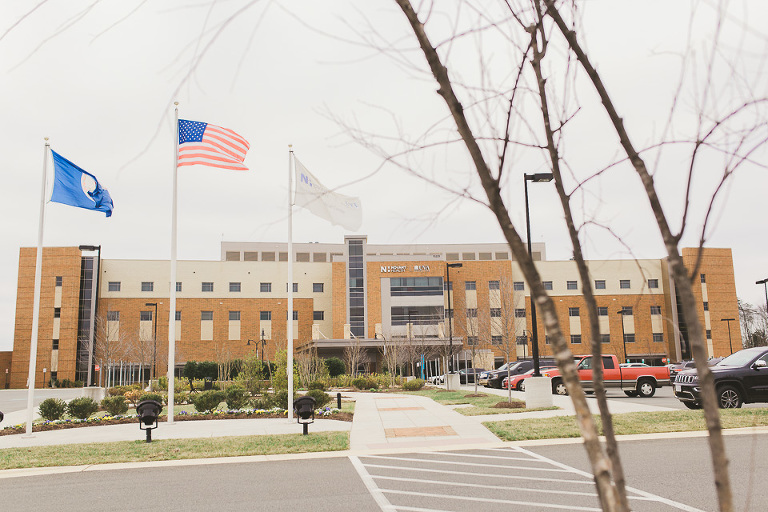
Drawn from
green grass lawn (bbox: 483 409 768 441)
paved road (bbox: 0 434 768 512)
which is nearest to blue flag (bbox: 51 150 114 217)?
paved road (bbox: 0 434 768 512)

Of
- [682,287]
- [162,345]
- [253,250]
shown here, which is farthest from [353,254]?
[682,287]

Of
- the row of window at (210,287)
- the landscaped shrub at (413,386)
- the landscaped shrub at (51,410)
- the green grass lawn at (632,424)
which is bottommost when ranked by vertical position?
the landscaped shrub at (413,386)

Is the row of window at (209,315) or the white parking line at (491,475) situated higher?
the row of window at (209,315)

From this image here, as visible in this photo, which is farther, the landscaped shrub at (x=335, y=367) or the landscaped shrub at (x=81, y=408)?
the landscaped shrub at (x=335, y=367)

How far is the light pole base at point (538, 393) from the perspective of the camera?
19.7 m

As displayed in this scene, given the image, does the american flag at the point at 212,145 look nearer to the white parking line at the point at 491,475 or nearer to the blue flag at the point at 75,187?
the blue flag at the point at 75,187

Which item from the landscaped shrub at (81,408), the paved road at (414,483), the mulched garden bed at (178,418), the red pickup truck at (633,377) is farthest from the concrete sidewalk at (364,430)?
the red pickup truck at (633,377)

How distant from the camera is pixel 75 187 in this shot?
17.2 metres

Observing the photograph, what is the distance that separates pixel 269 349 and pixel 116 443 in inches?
2277

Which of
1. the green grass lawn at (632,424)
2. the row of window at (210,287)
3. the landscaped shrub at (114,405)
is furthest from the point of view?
the row of window at (210,287)

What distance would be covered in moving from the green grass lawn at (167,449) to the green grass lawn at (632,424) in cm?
389

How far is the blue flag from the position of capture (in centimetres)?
1678

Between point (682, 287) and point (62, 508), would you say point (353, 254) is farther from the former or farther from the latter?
point (682, 287)

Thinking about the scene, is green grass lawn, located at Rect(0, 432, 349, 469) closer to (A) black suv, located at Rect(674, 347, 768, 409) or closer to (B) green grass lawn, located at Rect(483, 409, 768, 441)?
(B) green grass lawn, located at Rect(483, 409, 768, 441)
